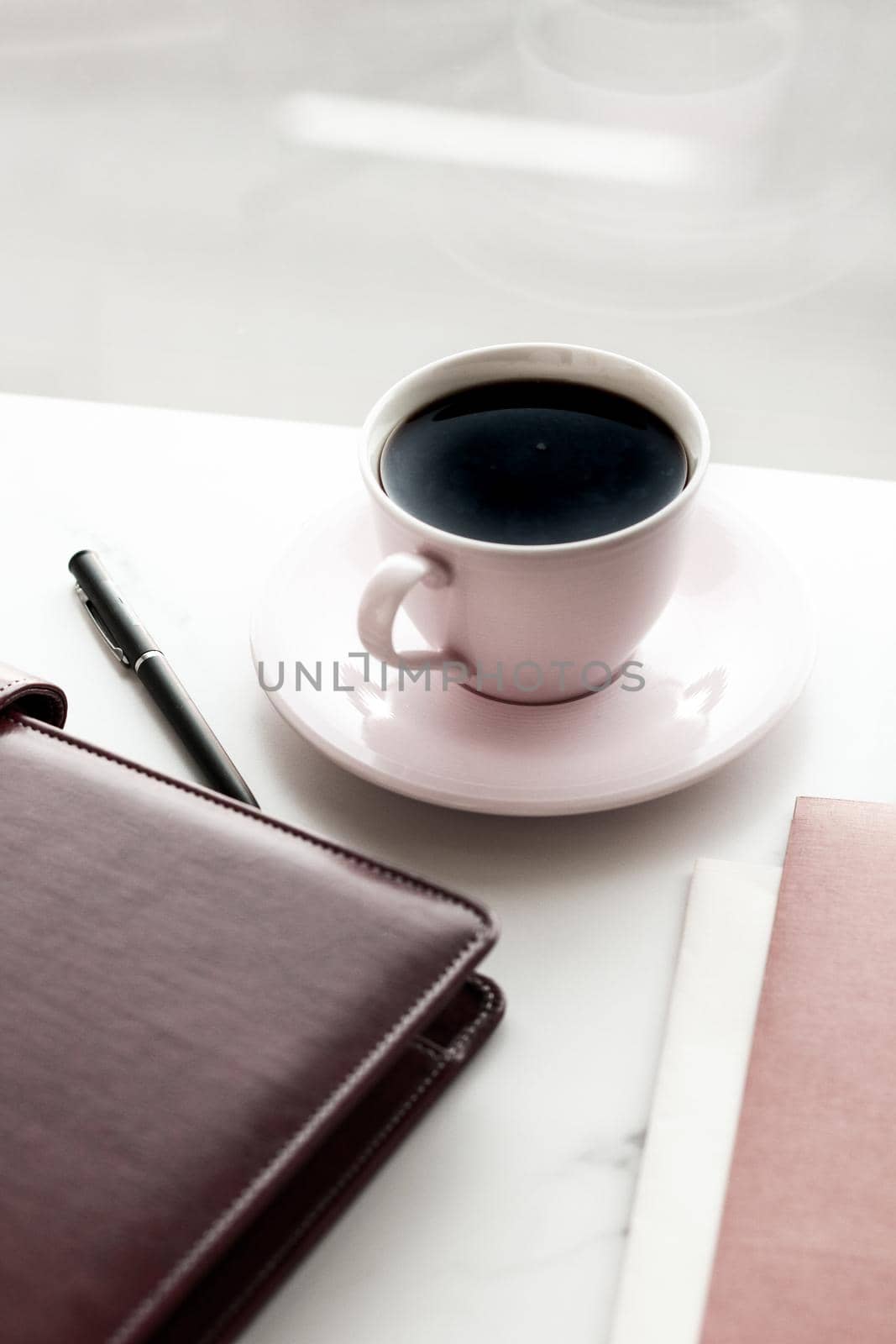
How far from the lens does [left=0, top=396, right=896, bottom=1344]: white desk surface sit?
453 mm

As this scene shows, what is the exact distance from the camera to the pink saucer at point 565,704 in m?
0.58

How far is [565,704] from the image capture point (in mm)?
625

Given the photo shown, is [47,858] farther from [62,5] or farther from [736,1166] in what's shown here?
[62,5]

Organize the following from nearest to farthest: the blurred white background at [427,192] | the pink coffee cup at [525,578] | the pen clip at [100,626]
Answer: the pink coffee cup at [525,578] → the pen clip at [100,626] → the blurred white background at [427,192]

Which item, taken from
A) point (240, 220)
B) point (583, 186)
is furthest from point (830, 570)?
point (240, 220)

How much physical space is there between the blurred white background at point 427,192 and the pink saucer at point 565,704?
18.6 inches

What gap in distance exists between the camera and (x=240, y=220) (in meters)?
1.34

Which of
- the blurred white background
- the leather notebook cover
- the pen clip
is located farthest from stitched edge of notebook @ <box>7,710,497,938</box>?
the blurred white background

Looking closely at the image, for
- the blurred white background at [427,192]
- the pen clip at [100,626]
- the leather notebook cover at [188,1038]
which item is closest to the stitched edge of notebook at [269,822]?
the leather notebook cover at [188,1038]

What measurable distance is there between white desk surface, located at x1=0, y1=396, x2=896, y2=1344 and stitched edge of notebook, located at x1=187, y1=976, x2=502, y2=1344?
2 cm

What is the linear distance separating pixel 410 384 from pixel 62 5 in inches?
39.4

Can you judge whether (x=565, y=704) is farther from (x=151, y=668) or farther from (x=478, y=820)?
(x=151, y=668)

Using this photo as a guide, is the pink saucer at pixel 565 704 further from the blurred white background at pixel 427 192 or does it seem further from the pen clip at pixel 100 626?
the blurred white background at pixel 427 192

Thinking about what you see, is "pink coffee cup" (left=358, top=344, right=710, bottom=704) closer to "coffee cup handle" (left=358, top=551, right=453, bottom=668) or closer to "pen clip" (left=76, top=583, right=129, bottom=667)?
"coffee cup handle" (left=358, top=551, right=453, bottom=668)
